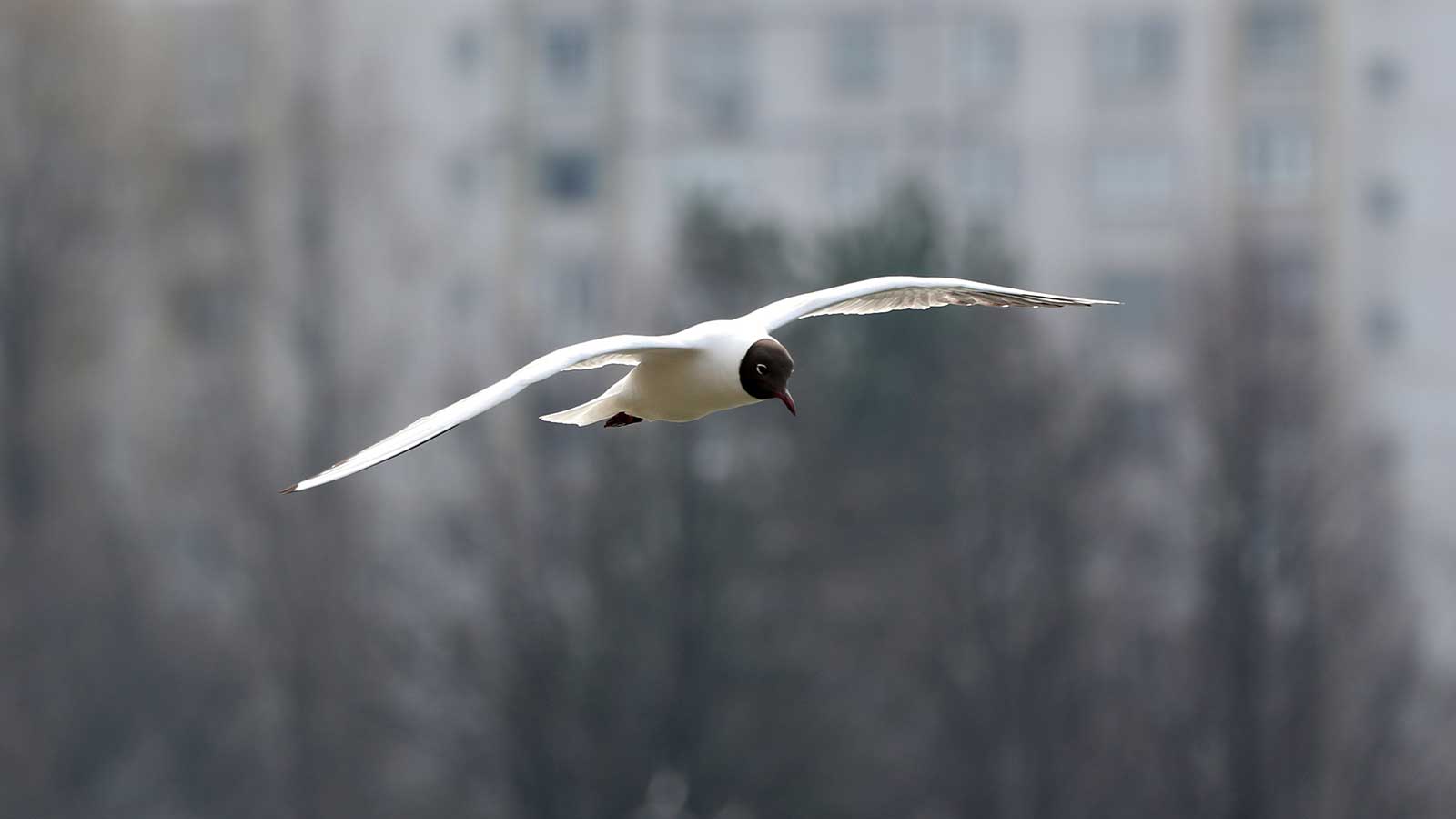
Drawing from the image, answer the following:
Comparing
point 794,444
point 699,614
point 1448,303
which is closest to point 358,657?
point 699,614

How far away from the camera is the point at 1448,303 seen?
67.2 m

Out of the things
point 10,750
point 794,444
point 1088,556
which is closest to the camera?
point 10,750

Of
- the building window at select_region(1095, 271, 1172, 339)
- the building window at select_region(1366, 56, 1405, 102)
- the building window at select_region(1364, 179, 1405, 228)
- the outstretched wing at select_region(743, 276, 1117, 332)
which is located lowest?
the building window at select_region(1095, 271, 1172, 339)

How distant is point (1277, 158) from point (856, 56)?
10004 mm

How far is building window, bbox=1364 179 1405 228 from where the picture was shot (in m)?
68.0

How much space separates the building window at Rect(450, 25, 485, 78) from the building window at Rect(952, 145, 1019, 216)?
1150 centimetres

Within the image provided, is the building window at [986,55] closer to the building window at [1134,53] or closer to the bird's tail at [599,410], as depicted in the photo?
the building window at [1134,53]

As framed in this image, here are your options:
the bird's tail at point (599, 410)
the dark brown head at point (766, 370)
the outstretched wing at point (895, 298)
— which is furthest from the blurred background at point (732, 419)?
the dark brown head at point (766, 370)

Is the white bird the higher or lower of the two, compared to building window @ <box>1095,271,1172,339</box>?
higher

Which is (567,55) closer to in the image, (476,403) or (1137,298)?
(1137,298)

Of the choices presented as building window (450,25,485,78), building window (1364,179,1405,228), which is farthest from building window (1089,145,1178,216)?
building window (450,25,485,78)

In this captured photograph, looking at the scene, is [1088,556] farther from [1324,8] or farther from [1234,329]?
[1324,8]

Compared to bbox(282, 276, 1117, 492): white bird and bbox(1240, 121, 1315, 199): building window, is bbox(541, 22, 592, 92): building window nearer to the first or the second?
bbox(1240, 121, 1315, 199): building window

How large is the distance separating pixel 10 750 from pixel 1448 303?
35430mm
